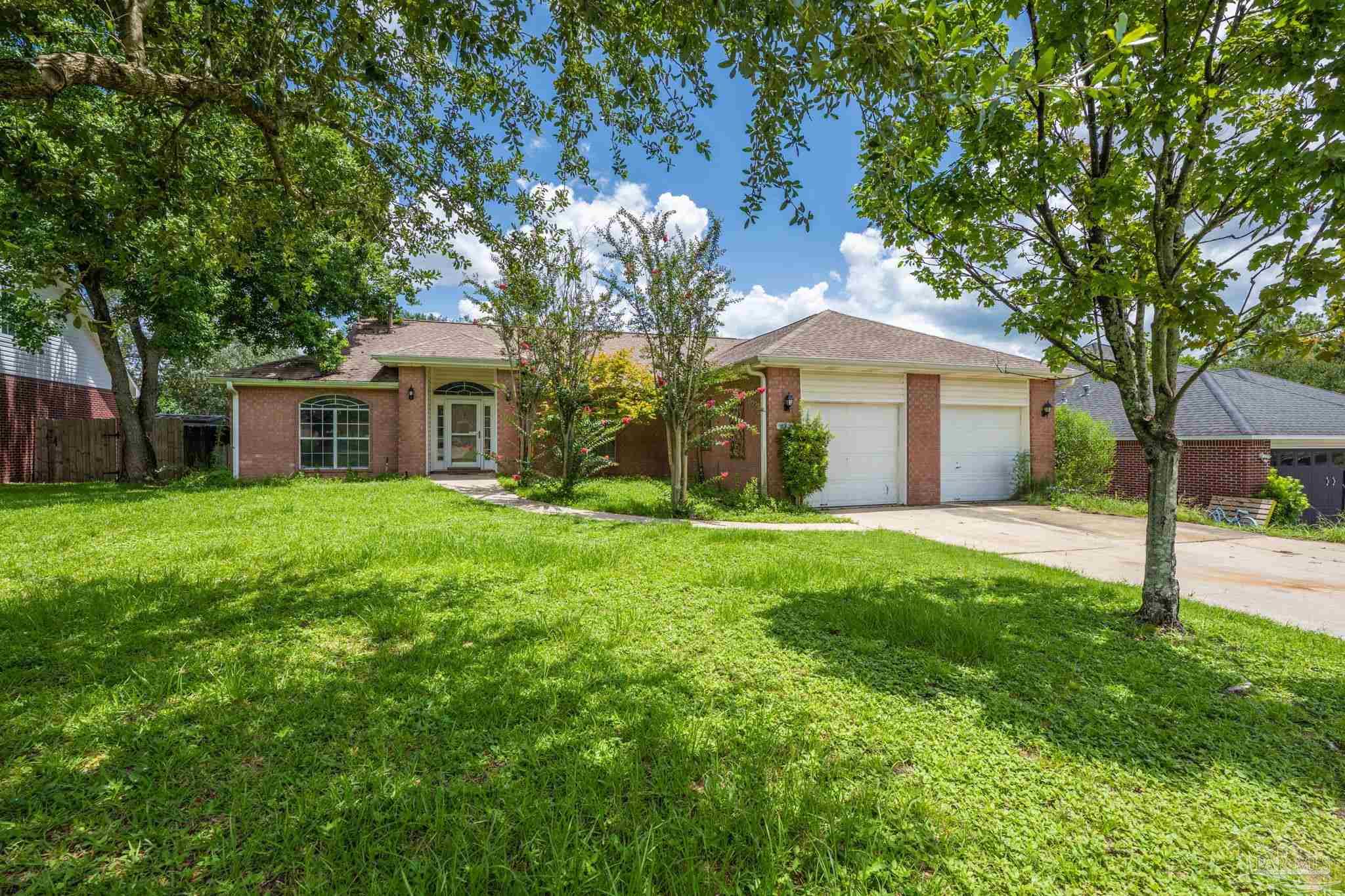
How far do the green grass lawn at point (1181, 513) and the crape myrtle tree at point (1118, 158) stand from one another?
5.97 meters

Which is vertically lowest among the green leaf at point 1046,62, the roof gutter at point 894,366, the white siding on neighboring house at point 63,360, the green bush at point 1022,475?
the green bush at point 1022,475

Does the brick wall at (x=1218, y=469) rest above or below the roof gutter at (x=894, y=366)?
below

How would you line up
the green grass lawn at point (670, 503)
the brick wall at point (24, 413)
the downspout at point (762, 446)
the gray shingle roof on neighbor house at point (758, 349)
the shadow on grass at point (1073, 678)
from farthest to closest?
the brick wall at point (24, 413)
the gray shingle roof on neighbor house at point (758, 349)
the downspout at point (762, 446)
the green grass lawn at point (670, 503)
the shadow on grass at point (1073, 678)

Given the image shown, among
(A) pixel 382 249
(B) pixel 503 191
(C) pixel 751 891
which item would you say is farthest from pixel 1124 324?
(A) pixel 382 249

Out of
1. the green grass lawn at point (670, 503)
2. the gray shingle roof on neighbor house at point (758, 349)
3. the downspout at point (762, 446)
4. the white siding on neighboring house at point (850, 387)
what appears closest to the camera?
the green grass lawn at point (670, 503)

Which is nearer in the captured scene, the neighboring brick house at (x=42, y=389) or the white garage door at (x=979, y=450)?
the white garage door at (x=979, y=450)

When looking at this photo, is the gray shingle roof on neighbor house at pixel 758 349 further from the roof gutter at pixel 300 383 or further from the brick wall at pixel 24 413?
the brick wall at pixel 24 413

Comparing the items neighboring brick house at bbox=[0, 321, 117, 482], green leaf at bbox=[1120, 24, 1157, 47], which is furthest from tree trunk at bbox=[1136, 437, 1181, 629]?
neighboring brick house at bbox=[0, 321, 117, 482]

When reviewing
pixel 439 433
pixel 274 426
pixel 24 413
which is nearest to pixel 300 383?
pixel 274 426

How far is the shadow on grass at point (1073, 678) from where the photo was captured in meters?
2.76

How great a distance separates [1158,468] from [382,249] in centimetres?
815

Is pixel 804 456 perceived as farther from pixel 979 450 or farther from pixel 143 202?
pixel 143 202

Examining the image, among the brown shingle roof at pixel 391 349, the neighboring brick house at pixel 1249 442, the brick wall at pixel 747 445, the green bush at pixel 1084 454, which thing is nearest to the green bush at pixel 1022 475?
the green bush at pixel 1084 454

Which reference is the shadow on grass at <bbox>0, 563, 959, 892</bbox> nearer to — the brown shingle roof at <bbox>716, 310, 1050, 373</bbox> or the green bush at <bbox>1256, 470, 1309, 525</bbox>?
the brown shingle roof at <bbox>716, 310, 1050, 373</bbox>
